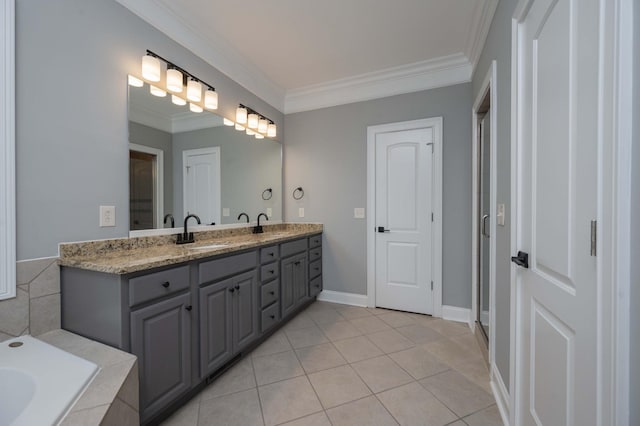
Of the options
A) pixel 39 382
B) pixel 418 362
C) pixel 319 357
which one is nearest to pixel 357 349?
pixel 319 357

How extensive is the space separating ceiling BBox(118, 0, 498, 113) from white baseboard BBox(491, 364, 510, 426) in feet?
7.67

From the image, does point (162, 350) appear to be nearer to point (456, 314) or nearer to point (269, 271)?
point (269, 271)

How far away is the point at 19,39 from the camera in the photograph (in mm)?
1217

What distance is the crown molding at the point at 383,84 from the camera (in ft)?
8.65

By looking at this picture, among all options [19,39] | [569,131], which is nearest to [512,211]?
[569,131]

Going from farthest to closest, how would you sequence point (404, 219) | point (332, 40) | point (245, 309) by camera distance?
point (404, 219)
point (332, 40)
point (245, 309)

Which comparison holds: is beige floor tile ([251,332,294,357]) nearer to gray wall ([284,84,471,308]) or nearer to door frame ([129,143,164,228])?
gray wall ([284,84,471,308])

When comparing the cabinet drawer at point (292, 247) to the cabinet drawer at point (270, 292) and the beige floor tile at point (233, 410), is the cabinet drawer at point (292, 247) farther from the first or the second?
the beige floor tile at point (233, 410)

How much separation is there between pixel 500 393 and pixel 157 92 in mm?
2948

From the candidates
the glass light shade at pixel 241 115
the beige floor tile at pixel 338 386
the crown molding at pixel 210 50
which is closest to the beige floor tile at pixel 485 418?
the beige floor tile at pixel 338 386

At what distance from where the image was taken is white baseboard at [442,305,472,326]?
262 cm

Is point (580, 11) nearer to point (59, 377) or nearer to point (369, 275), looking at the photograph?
point (59, 377)

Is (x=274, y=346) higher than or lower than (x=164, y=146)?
lower

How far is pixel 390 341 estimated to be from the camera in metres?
2.27
